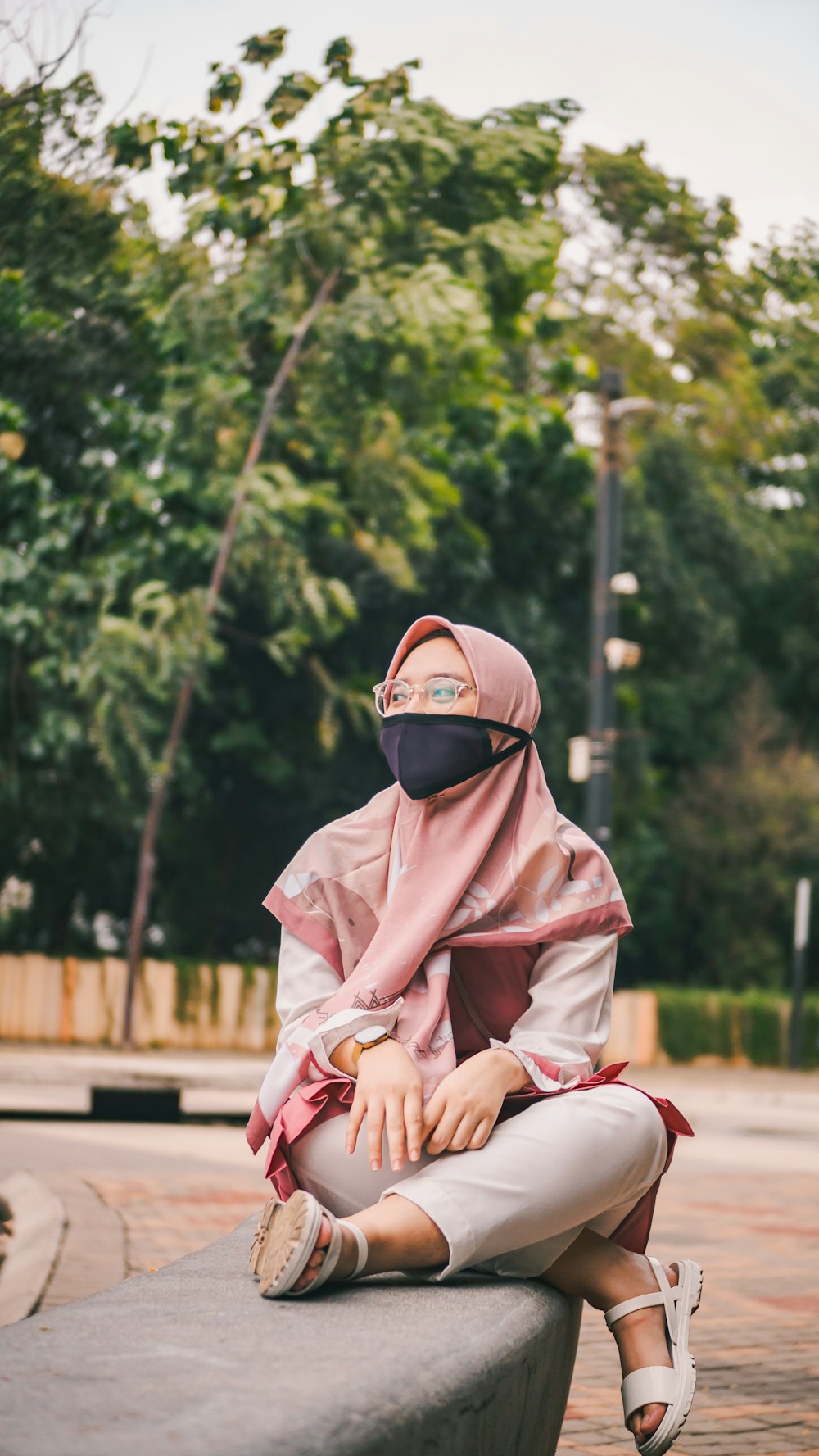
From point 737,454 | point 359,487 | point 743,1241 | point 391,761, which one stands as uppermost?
point 737,454

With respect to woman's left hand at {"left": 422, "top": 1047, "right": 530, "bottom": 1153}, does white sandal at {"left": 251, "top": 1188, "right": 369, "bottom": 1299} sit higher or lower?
lower

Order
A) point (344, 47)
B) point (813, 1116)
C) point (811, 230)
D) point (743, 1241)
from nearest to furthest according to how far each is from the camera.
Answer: point (811, 230) → point (743, 1241) → point (344, 47) → point (813, 1116)

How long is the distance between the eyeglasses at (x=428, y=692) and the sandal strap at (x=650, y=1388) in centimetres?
123

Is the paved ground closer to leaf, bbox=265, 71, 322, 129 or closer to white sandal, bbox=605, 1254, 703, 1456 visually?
white sandal, bbox=605, 1254, 703, 1456

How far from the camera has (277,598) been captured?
18219mm

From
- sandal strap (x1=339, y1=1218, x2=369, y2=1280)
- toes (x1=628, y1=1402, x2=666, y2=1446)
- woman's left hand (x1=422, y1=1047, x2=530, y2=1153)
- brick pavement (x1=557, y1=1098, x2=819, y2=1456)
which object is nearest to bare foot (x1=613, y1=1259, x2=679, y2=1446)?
toes (x1=628, y1=1402, x2=666, y2=1446)

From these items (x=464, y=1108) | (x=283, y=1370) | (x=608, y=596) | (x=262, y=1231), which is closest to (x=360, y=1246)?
(x=262, y=1231)

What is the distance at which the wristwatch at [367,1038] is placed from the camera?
106 inches

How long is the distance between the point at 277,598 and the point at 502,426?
5.54 meters

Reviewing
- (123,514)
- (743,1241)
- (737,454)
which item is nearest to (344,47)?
(743,1241)

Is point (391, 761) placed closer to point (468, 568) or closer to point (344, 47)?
point (344, 47)

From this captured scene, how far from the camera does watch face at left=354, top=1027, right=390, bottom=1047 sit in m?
2.70

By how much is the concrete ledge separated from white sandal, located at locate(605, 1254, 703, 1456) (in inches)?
5.8

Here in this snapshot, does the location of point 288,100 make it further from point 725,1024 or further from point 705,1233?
point 725,1024
